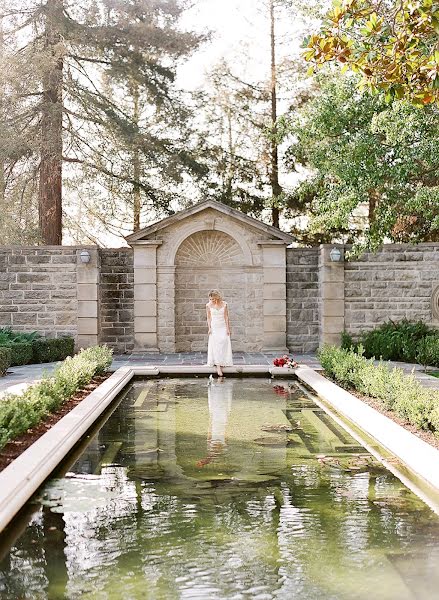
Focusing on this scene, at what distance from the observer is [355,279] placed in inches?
734

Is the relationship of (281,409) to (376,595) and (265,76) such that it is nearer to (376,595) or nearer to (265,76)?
(376,595)

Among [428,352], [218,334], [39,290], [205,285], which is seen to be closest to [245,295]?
[205,285]

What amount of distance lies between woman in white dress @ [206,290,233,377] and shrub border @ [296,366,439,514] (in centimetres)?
345

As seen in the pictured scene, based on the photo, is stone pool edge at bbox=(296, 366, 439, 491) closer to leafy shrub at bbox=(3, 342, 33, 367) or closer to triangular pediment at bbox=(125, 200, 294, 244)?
leafy shrub at bbox=(3, 342, 33, 367)

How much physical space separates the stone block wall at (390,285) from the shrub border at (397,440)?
7608 mm

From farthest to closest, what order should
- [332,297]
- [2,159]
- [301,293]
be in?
[2,159] < [301,293] < [332,297]

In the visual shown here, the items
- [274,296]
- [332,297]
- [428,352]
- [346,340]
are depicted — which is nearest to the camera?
[428,352]

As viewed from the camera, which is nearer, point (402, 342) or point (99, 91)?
point (402, 342)

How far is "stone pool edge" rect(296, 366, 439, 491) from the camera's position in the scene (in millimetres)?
6141

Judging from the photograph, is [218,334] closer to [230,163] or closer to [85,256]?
[85,256]

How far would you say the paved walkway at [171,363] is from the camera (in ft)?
40.6

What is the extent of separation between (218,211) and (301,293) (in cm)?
276

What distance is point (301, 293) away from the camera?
1905 centimetres

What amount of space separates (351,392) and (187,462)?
4.84m
